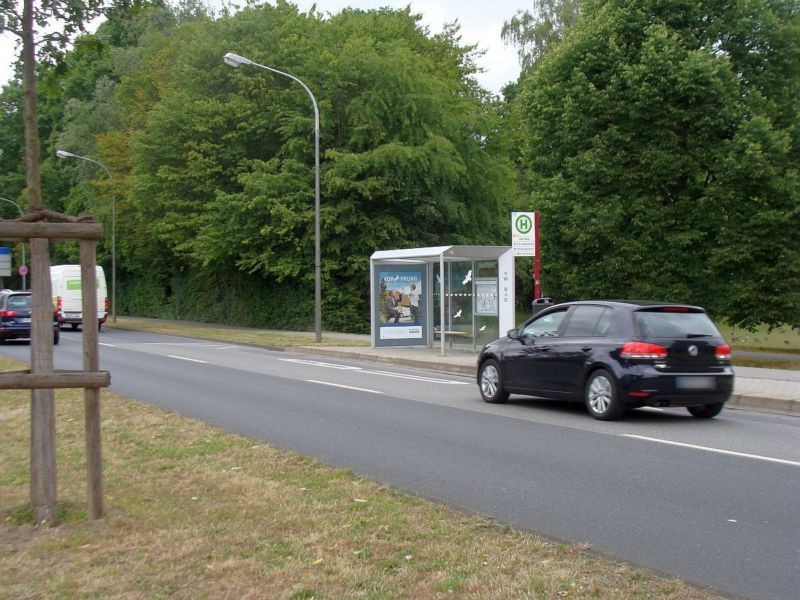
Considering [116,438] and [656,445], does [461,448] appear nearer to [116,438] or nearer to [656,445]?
[656,445]

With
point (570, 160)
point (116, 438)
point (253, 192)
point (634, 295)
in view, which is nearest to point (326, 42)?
point (253, 192)

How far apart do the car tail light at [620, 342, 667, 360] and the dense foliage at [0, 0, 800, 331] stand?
22.1ft

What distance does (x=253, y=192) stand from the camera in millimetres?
33344

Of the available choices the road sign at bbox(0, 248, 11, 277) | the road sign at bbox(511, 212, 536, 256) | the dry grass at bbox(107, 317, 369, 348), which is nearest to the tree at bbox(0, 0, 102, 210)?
the road sign at bbox(511, 212, 536, 256)

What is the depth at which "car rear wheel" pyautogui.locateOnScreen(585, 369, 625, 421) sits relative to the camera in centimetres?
1099

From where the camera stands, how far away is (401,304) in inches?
973

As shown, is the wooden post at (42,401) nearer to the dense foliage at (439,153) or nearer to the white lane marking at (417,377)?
the dense foliage at (439,153)

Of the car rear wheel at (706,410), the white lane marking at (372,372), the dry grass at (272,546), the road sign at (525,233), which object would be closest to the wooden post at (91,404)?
the dry grass at (272,546)

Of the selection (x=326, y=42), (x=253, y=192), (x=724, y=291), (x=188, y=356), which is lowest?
(x=188, y=356)

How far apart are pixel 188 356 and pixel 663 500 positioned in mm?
17368

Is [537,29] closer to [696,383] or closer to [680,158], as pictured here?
[680,158]

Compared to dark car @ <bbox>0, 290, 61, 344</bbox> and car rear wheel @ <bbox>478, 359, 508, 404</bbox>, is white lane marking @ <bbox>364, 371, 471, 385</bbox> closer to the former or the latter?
car rear wheel @ <bbox>478, 359, 508, 404</bbox>

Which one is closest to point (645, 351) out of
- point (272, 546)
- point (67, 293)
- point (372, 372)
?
point (272, 546)

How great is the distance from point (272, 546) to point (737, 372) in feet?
48.8
